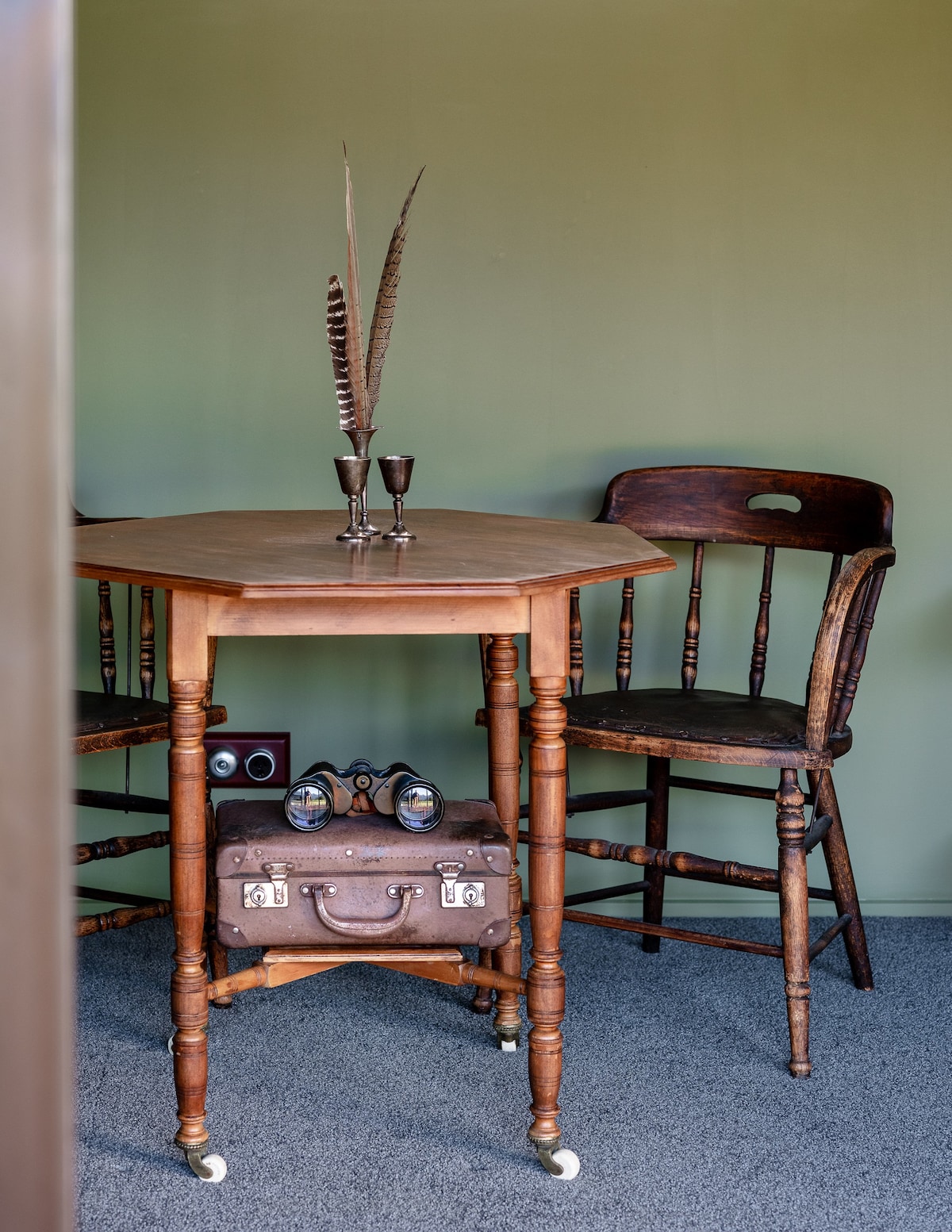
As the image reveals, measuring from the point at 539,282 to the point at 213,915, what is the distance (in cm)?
136

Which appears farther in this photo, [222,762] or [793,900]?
[222,762]

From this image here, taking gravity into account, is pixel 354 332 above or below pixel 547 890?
above

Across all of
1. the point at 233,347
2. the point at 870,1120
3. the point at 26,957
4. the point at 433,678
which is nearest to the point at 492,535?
the point at 433,678

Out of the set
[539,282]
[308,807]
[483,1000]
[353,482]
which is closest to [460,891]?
[308,807]

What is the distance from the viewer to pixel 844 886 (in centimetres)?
199

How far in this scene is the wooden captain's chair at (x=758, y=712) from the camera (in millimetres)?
1746

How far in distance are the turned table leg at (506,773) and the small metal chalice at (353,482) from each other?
29 cm

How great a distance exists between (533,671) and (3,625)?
1197 mm

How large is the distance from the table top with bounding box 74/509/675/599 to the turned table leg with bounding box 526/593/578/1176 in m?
0.11

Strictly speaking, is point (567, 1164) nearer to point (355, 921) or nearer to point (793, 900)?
point (355, 921)

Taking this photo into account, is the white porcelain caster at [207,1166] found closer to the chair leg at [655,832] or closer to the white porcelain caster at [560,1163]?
the white porcelain caster at [560,1163]

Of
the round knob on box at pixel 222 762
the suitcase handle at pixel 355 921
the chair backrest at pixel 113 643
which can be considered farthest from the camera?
the round knob on box at pixel 222 762

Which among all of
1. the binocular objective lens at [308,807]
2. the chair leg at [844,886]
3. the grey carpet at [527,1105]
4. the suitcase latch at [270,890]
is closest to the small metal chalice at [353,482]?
the binocular objective lens at [308,807]

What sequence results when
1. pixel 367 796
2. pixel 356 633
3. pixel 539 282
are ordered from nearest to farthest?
pixel 356 633, pixel 367 796, pixel 539 282
